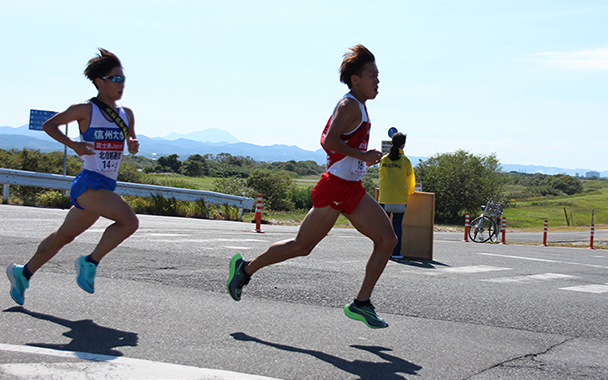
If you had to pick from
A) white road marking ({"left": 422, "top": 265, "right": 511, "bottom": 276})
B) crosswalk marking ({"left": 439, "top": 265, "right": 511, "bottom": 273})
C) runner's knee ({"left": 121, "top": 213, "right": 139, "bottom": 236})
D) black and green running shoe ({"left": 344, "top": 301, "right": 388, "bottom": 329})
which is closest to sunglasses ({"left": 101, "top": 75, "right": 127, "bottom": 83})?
runner's knee ({"left": 121, "top": 213, "right": 139, "bottom": 236})

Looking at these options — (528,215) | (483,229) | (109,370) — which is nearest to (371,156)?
(109,370)

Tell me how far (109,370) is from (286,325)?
1.49 metres

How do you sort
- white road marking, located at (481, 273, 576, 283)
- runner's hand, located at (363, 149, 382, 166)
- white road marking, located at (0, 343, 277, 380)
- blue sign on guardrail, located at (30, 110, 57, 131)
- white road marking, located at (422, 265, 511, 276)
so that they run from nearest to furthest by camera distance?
white road marking, located at (0, 343, 277, 380) → runner's hand, located at (363, 149, 382, 166) → white road marking, located at (481, 273, 576, 283) → white road marking, located at (422, 265, 511, 276) → blue sign on guardrail, located at (30, 110, 57, 131)

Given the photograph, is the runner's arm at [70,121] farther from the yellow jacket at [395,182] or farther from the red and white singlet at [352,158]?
the yellow jacket at [395,182]

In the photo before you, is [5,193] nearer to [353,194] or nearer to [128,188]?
[128,188]

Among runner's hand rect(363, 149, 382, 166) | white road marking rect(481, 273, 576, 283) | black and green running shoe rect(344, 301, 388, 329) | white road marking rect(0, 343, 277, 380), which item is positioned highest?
runner's hand rect(363, 149, 382, 166)

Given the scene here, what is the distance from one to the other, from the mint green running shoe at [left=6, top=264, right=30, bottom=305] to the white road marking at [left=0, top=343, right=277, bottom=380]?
1.13m

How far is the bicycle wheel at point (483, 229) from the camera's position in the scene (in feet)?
62.6

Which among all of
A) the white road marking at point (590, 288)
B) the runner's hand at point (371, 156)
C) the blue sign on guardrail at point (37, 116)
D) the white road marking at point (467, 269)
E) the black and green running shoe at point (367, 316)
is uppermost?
the blue sign on guardrail at point (37, 116)

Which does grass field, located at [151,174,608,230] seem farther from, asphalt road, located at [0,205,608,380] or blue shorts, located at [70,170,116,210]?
blue shorts, located at [70,170,116,210]

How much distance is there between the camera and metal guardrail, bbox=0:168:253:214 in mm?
15641

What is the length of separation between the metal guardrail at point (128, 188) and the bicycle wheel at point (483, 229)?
Answer: 27.2 feet

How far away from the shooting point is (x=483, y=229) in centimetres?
1912

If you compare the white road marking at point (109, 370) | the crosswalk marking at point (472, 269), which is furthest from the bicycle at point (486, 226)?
the white road marking at point (109, 370)
